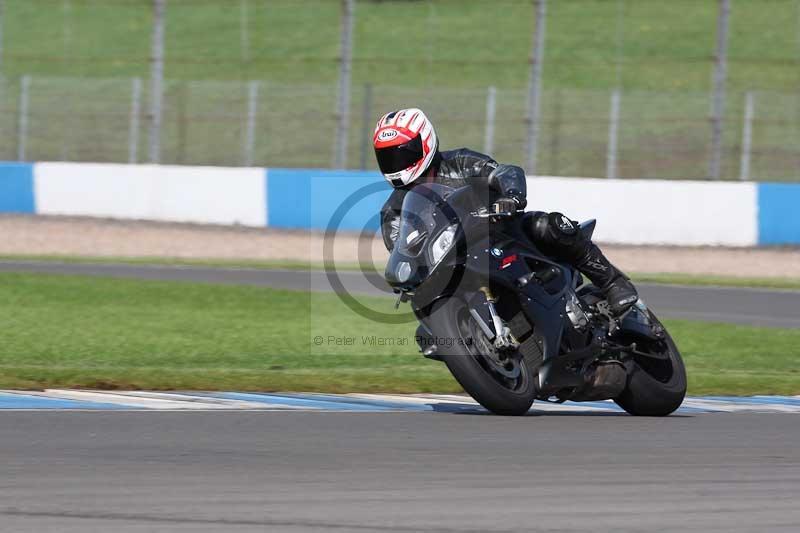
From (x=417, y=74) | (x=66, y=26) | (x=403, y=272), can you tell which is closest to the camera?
(x=403, y=272)

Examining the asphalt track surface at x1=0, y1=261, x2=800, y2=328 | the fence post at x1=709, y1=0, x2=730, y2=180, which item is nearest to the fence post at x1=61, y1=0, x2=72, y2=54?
the fence post at x1=709, y1=0, x2=730, y2=180

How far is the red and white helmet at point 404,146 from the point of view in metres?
7.37

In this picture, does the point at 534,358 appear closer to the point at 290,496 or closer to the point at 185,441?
the point at 185,441

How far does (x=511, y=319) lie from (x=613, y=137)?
53.1ft

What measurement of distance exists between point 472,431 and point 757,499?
1.81 metres

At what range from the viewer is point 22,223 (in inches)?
896

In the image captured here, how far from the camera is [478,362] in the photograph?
7152mm

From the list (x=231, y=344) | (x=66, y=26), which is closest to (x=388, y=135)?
(x=231, y=344)

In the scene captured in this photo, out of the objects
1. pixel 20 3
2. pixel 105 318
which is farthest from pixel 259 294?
pixel 20 3

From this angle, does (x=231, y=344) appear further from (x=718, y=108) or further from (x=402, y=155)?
(x=718, y=108)

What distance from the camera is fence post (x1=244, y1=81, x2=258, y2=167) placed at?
977 inches

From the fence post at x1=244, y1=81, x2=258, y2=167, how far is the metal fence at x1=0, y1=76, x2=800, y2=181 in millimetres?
25

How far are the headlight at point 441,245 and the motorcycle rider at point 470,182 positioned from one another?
0.89 ft

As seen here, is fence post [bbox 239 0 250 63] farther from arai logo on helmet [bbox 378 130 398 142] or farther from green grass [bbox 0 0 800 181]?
arai logo on helmet [bbox 378 130 398 142]
